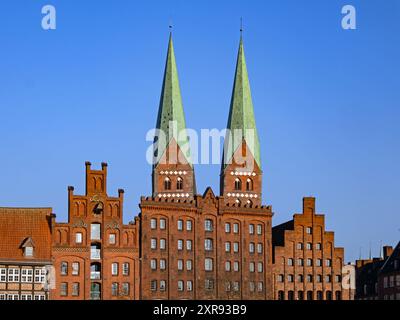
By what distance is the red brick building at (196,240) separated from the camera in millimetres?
95688

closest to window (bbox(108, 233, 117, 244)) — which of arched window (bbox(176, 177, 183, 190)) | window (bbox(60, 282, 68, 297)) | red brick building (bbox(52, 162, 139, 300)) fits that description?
red brick building (bbox(52, 162, 139, 300))

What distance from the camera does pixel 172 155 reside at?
109 m

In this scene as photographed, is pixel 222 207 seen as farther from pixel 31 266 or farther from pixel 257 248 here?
pixel 31 266

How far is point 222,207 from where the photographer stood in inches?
3952

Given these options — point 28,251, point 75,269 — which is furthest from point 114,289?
point 28,251

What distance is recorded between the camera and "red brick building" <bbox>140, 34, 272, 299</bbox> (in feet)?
314

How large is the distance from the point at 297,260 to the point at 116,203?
810 inches

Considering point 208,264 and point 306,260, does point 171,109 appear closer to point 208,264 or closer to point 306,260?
point 208,264

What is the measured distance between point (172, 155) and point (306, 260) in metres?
19.4

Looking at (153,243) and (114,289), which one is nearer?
(114,289)

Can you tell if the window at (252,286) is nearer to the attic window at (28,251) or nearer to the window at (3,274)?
the attic window at (28,251)

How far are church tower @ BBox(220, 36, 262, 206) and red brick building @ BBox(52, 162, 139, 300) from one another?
58.5ft

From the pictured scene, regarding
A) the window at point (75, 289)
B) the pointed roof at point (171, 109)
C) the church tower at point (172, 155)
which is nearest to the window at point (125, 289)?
the window at point (75, 289)

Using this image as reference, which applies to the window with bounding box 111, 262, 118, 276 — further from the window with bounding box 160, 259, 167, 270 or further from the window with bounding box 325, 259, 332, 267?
the window with bounding box 325, 259, 332, 267
